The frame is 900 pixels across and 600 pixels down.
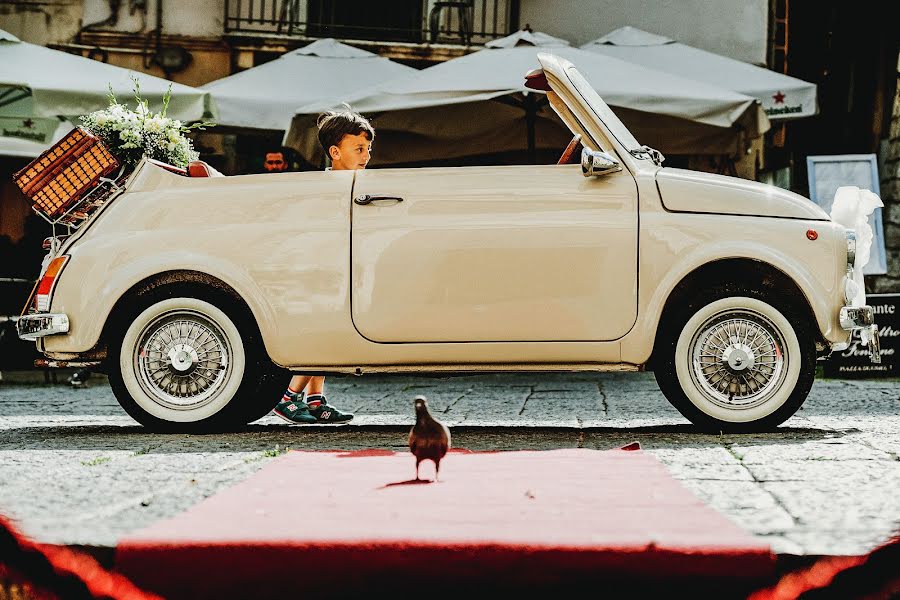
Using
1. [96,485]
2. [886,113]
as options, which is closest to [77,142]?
[96,485]

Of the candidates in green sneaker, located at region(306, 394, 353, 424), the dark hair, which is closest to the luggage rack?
the dark hair

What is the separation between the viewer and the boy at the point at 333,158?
6.07m

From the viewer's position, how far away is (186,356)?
5441 millimetres

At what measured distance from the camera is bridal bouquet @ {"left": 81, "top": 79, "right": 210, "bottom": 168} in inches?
237

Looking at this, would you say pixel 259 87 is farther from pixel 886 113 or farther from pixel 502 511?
pixel 502 511

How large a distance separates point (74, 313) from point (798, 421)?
362 cm

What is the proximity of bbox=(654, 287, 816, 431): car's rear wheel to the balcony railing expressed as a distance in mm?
8718

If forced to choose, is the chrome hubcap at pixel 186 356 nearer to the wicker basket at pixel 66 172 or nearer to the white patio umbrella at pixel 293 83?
the wicker basket at pixel 66 172

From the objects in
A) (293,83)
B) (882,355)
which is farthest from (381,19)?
(882,355)

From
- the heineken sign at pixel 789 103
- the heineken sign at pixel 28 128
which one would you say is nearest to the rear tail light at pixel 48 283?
the heineken sign at pixel 28 128

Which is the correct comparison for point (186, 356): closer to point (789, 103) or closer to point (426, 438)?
point (426, 438)

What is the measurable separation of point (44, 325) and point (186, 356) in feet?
2.23

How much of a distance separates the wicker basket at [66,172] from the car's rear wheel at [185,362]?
29.2 inches

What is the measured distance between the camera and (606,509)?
3113mm
